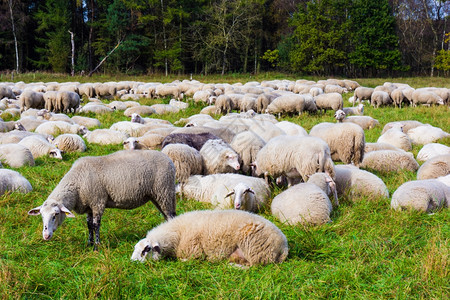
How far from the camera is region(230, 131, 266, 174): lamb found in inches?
281

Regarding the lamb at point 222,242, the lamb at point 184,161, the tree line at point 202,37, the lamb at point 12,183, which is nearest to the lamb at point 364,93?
the lamb at point 184,161

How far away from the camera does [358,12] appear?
40750mm

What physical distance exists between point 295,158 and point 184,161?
1.70 m

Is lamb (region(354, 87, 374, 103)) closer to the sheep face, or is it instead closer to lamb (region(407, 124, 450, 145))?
lamb (region(407, 124, 450, 145))

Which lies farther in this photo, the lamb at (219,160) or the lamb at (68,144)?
the lamb at (68,144)

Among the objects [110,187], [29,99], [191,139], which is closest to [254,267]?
[110,187]

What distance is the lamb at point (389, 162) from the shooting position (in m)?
7.17

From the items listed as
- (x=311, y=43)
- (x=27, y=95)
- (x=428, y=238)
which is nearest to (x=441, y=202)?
(x=428, y=238)

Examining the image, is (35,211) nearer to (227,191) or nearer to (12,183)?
(12,183)

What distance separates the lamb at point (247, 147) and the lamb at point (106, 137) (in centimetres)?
342

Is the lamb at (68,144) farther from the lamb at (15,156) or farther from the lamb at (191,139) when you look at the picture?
the lamb at (191,139)

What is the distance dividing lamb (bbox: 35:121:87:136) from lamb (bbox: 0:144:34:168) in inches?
116

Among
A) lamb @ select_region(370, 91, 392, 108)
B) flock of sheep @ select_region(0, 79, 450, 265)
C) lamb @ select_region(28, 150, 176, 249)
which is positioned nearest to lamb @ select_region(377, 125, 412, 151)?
flock of sheep @ select_region(0, 79, 450, 265)

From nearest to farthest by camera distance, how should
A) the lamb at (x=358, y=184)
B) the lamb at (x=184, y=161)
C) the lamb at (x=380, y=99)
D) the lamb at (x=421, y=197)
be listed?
the lamb at (x=421, y=197), the lamb at (x=358, y=184), the lamb at (x=184, y=161), the lamb at (x=380, y=99)
